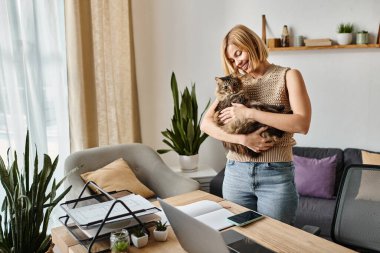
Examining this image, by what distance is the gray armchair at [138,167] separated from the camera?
90.6 inches

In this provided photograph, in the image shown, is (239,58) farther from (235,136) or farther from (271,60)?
(271,60)

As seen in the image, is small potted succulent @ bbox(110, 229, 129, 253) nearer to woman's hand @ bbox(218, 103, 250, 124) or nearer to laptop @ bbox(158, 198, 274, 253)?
laptop @ bbox(158, 198, 274, 253)

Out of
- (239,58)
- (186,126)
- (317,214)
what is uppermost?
(239,58)

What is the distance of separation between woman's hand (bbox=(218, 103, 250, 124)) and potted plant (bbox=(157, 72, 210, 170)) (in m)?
1.38

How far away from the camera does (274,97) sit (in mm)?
1464

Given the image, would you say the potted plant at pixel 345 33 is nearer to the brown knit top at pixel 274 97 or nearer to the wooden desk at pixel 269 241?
the brown knit top at pixel 274 97

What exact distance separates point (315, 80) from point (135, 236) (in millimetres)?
2403

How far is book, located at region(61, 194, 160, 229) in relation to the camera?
3.92 ft

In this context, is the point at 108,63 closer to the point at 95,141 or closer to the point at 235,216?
the point at 95,141

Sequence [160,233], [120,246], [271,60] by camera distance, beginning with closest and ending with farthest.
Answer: [120,246]
[160,233]
[271,60]

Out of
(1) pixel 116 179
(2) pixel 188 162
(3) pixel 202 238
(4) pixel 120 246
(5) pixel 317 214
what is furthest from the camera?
(2) pixel 188 162

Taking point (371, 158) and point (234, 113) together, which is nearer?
point (234, 113)

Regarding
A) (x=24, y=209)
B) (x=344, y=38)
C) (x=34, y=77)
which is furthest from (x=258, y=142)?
(x=34, y=77)

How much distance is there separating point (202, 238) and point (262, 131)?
2.15ft
